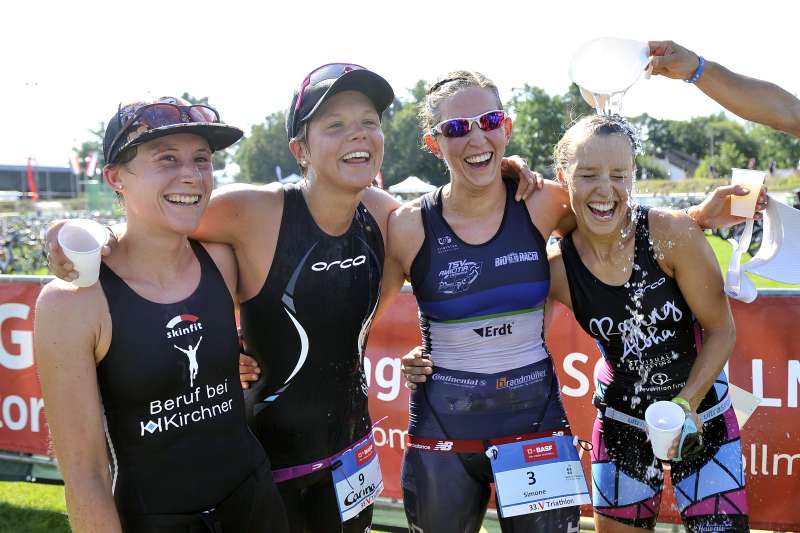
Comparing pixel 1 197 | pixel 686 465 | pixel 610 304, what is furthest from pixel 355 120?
pixel 1 197

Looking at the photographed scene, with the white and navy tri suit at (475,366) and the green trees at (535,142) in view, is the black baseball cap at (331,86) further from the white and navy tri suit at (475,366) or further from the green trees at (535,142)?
the green trees at (535,142)

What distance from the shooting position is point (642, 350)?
295 cm

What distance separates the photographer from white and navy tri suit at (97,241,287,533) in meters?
2.13

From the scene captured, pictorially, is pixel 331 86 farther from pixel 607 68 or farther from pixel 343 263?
pixel 607 68

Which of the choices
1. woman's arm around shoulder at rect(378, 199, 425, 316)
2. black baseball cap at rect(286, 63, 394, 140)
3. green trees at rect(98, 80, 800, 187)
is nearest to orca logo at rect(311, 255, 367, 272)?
woman's arm around shoulder at rect(378, 199, 425, 316)

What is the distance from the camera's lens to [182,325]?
7.34 ft

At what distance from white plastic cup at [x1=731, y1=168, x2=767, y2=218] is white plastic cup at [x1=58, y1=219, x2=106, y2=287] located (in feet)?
7.94

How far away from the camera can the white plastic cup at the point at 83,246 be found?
1.97m

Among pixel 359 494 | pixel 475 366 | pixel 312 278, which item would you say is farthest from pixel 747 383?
pixel 312 278

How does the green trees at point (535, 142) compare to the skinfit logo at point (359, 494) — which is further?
the green trees at point (535, 142)

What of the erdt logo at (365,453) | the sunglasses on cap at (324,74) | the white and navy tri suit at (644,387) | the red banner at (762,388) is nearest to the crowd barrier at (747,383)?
the red banner at (762,388)

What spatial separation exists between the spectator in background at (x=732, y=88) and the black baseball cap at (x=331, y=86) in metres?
1.16

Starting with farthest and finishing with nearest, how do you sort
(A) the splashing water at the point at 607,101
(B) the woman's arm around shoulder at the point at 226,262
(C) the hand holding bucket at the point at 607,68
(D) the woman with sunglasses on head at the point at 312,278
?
(A) the splashing water at the point at 607,101 → (C) the hand holding bucket at the point at 607,68 → (D) the woman with sunglasses on head at the point at 312,278 → (B) the woman's arm around shoulder at the point at 226,262

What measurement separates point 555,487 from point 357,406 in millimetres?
859
